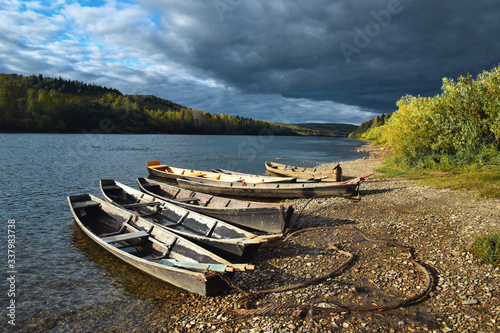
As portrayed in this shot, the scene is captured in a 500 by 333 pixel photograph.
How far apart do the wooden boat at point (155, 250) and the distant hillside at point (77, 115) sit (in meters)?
122

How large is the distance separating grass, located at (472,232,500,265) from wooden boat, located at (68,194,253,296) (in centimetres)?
626

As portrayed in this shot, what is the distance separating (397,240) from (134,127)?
14275cm

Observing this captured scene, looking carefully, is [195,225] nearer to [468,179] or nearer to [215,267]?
[215,267]

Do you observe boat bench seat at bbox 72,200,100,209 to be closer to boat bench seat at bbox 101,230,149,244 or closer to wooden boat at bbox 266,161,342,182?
boat bench seat at bbox 101,230,149,244

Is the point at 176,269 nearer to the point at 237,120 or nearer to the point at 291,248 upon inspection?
the point at 291,248

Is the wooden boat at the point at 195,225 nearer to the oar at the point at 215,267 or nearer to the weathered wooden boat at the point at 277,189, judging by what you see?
the oar at the point at 215,267

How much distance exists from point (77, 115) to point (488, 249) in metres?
135

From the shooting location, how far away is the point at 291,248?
377 inches

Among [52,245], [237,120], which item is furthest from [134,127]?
[52,245]

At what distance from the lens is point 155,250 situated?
9.35 m

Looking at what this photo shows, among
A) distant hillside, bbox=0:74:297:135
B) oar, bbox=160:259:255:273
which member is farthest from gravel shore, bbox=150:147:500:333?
distant hillside, bbox=0:74:297:135

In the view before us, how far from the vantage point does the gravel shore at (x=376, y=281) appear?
5480mm

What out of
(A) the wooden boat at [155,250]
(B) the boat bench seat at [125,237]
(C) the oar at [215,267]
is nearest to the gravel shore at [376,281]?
(A) the wooden boat at [155,250]

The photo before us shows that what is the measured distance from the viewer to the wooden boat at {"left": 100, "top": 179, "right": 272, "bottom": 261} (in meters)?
8.35
